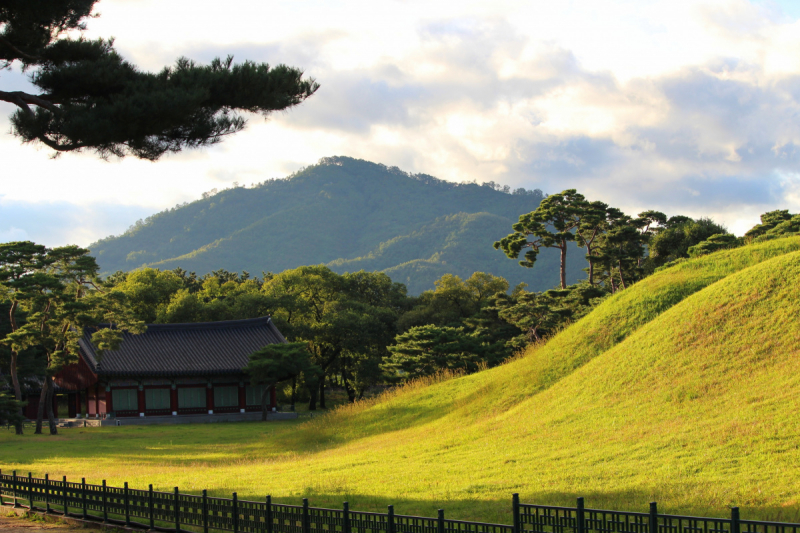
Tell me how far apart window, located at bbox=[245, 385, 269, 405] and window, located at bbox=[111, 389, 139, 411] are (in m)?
7.36

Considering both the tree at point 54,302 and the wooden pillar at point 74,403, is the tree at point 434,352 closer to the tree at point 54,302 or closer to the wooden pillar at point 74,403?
the tree at point 54,302

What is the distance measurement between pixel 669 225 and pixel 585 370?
25631 mm

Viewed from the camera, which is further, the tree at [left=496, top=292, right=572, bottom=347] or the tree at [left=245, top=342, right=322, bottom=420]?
the tree at [left=245, top=342, right=322, bottom=420]

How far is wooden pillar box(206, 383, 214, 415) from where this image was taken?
47062mm

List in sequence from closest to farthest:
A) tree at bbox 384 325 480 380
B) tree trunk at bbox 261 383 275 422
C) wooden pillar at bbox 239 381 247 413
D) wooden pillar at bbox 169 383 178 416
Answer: tree at bbox 384 325 480 380, tree trunk at bbox 261 383 275 422, wooden pillar at bbox 169 383 178 416, wooden pillar at bbox 239 381 247 413

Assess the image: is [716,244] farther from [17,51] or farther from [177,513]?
[17,51]

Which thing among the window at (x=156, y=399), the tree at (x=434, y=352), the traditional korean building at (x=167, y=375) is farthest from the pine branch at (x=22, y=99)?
the window at (x=156, y=399)

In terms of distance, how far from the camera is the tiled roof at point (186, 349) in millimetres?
45281

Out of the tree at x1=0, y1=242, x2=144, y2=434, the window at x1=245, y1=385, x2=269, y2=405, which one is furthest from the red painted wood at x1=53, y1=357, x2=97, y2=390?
the window at x1=245, y1=385, x2=269, y2=405

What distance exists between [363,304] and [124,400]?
70.1ft

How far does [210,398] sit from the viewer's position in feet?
155

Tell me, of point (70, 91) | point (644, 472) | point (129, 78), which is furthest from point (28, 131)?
point (644, 472)

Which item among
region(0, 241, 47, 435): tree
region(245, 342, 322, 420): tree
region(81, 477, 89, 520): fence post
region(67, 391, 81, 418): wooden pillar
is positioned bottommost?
region(67, 391, 81, 418): wooden pillar

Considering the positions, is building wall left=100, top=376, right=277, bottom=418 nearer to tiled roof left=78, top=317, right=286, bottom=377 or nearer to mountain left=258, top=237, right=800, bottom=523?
tiled roof left=78, top=317, right=286, bottom=377
